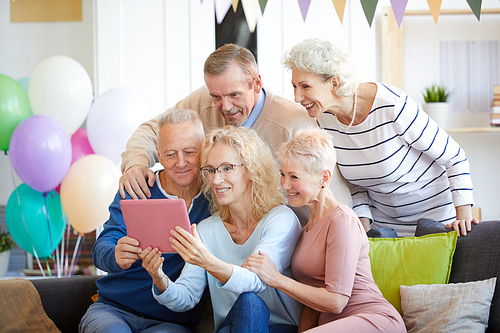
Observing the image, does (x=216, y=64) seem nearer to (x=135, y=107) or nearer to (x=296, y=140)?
(x=296, y=140)

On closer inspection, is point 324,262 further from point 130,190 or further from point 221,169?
point 130,190

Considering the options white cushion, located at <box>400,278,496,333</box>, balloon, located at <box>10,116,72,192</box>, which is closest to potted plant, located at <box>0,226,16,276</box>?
balloon, located at <box>10,116,72,192</box>

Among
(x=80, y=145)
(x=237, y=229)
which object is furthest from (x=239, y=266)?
(x=80, y=145)

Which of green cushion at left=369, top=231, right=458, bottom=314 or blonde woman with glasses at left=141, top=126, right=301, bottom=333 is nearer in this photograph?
blonde woman with glasses at left=141, top=126, right=301, bottom=333

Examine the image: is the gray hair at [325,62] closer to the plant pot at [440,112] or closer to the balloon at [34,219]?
the plant pot at [440,112]

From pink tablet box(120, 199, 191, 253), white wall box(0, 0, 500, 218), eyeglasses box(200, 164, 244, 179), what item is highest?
white wall box(0, 0, 500, 218)

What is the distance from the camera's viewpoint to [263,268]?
144cm

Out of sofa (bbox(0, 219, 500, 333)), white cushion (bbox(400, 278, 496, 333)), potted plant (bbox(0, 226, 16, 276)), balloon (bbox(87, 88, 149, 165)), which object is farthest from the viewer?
potted plant (bbox(0, 226, 16, 276))

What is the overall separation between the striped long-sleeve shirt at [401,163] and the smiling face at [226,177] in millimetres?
562

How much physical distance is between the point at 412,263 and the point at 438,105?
1937 mm

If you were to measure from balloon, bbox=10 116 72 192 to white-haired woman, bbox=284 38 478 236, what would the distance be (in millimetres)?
1757

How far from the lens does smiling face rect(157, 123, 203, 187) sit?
5.68 feet

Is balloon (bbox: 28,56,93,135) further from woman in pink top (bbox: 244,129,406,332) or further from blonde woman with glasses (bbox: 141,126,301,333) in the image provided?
woman in pink top (bbox: 244,129,406,332)

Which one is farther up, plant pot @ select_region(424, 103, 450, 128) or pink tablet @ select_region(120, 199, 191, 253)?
plant pot @ select_region(424, 103, 450, 128)
